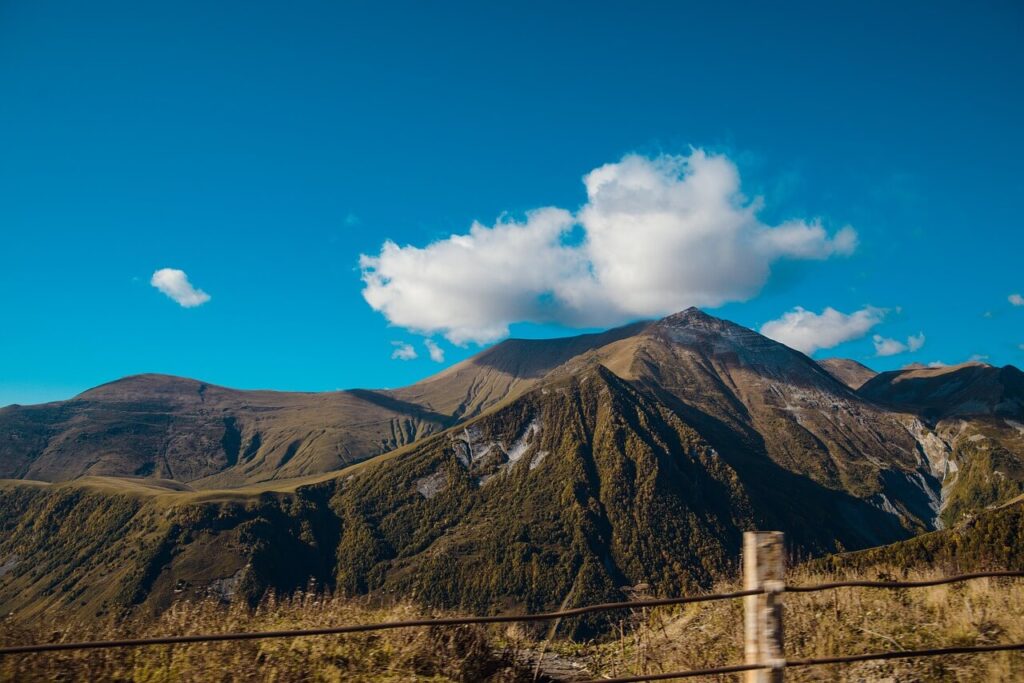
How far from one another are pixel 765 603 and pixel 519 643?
5476 mm

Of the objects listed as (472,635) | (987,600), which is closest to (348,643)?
(472,635)

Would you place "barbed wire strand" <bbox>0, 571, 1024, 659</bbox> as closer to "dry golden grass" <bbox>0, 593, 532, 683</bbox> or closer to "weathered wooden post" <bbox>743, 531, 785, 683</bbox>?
"weathered wooden post" <bbox>743, 531, 785, 683</bbox>

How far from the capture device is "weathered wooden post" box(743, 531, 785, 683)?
635 centimetres

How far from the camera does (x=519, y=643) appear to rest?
34.6 ft

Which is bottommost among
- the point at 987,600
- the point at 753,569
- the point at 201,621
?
the point at 201,621

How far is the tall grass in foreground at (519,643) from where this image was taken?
26.5 ft

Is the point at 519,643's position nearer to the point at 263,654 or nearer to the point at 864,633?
the point at 263,654

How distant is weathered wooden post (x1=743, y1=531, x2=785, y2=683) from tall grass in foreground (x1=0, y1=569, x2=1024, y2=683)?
2.11 meters

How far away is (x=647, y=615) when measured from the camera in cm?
1170

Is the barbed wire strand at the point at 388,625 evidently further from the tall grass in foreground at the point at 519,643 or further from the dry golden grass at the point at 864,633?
the dry golden grass at the point at 864,633

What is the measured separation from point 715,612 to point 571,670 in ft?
9.34

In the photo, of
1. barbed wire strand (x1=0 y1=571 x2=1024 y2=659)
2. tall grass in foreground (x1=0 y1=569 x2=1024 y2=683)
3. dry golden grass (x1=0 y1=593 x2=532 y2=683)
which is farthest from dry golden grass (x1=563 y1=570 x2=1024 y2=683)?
dry golden grass (x1=0 y1=593 x2=532 y2=683)

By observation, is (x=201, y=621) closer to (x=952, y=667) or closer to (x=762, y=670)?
(x=762, y=670)

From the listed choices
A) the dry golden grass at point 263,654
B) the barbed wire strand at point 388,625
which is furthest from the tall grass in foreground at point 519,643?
the barbed wire strand at point 388,625
